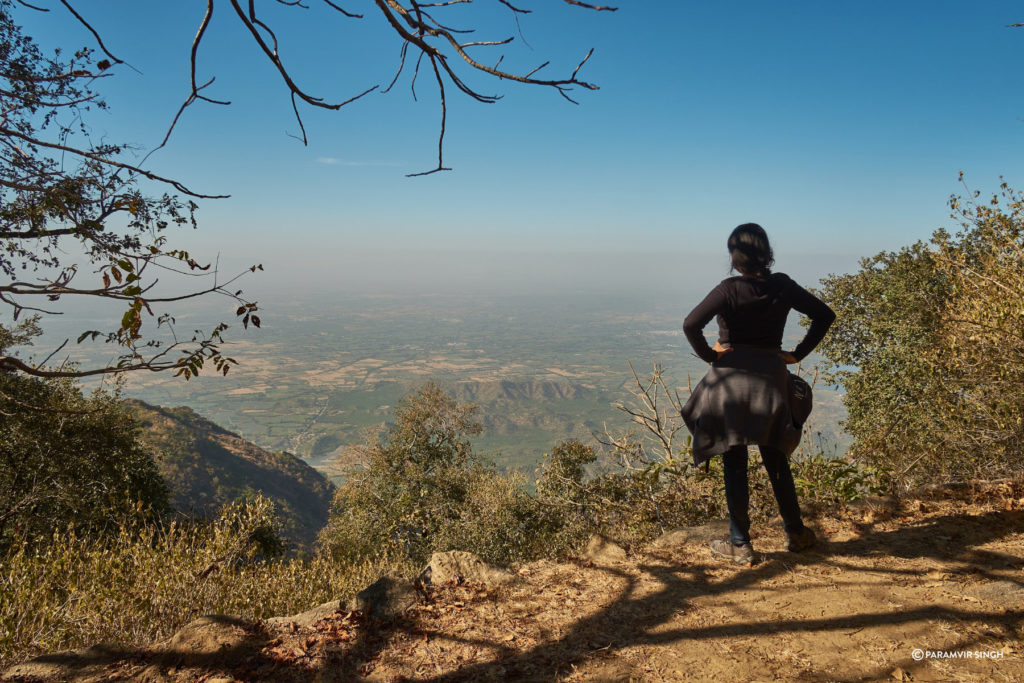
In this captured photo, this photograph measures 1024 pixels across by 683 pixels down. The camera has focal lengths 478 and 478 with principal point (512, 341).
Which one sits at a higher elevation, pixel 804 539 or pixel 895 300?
pixel 895 300

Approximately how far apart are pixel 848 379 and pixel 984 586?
1627cm

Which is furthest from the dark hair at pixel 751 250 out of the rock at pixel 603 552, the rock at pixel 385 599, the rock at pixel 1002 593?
the rock at pixel 385 599

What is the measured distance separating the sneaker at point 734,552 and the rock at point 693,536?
0.29 metres

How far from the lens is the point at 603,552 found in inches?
141

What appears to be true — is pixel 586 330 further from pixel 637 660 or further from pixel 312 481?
pixel 637 660

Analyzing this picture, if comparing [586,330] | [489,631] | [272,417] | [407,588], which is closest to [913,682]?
[489,631]

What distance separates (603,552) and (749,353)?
1854 mm

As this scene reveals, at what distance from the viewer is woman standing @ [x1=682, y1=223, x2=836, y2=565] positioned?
2.73 m

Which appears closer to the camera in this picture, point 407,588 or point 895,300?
point 407,588

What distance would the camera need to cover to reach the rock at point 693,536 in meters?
3.61

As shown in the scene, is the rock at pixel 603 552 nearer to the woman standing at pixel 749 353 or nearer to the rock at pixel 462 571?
the rock at pixel 462 571

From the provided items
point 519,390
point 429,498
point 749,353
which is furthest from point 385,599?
point 519,390

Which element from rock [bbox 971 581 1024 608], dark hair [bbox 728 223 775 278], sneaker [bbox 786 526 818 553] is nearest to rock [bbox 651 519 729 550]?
sneaker [bbox 786 526 818 553]

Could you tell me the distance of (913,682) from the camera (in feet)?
6.45
